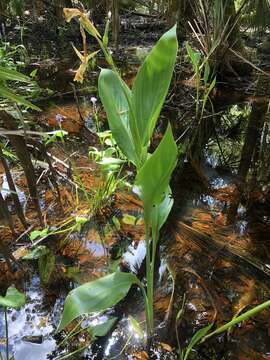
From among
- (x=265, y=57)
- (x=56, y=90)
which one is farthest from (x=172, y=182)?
(x=265, y=57)

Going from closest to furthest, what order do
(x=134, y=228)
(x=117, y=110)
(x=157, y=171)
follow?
(x=157, y=171), (x=117, y=110), (x=134, y=228)

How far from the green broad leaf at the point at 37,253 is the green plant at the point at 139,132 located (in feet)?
1.40

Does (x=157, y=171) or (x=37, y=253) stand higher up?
(x=157, y=171)

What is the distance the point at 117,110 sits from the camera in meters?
0.97

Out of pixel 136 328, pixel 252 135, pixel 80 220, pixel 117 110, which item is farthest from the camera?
pixel 252 135

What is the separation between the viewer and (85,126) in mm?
2361

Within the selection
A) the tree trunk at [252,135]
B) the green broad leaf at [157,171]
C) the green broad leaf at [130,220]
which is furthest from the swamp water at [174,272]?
the green broad leaf at [157,171]

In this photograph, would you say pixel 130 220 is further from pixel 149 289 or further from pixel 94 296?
pixel 94 296

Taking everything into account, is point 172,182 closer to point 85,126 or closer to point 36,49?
point 85,126

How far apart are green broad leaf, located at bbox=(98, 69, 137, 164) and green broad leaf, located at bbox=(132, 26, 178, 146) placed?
0.18 ft

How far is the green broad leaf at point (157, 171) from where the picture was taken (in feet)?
2.50

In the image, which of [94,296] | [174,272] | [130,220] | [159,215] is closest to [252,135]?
[130,220]

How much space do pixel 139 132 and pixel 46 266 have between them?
61cm

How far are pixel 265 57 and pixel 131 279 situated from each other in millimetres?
3718
